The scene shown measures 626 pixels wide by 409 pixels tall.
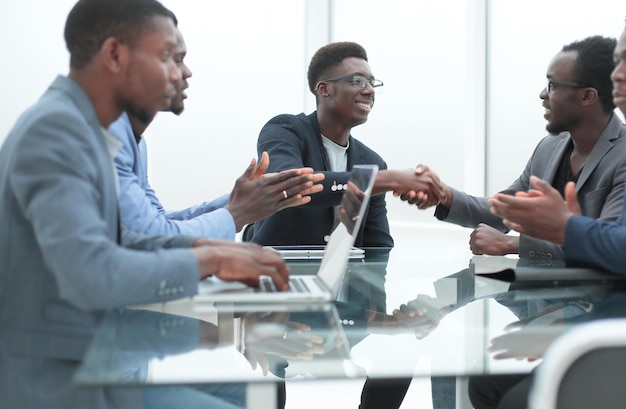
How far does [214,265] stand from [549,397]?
0.66 metres

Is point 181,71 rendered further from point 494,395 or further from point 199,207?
A: point 494,395

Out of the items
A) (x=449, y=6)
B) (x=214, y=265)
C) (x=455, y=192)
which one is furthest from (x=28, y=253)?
(x=449, y=6)

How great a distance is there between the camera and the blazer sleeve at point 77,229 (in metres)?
1.29

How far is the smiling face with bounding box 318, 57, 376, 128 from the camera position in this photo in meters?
3.45

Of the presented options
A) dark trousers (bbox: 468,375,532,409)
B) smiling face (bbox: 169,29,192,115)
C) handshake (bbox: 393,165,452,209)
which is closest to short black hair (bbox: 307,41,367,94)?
handshake (bbox: 393,165,452,209)

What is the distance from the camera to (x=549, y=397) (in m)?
1.09

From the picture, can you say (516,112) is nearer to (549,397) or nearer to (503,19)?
(503,19)

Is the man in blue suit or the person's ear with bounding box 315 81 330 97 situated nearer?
the man in blue suit

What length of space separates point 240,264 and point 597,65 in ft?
6.00

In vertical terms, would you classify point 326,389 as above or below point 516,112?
below

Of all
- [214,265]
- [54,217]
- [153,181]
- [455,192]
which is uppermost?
[54,217]

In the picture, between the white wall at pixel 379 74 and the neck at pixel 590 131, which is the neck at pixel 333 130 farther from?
the white wall at pixel 379 74

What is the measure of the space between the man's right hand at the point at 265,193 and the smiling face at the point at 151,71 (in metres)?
0.91

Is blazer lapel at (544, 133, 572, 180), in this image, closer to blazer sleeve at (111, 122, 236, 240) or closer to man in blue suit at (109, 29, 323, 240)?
man in blue suit at (109, 29, 323, 240)
